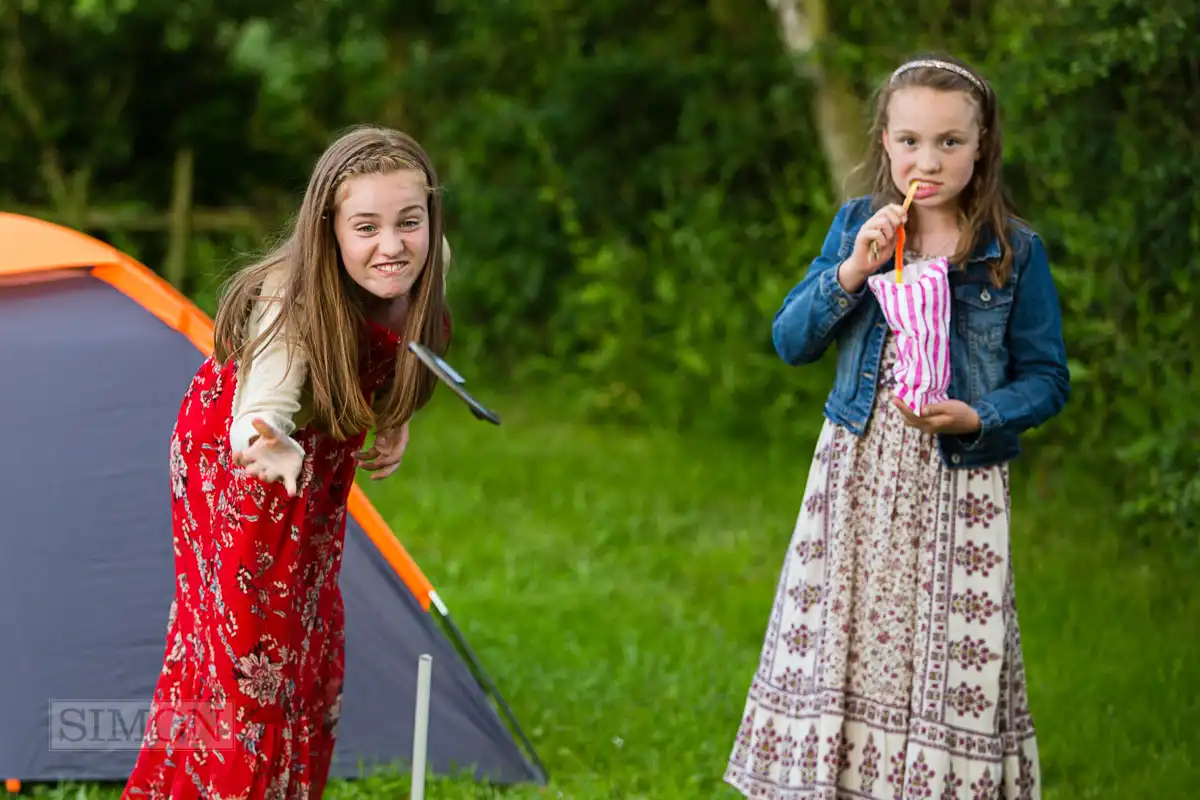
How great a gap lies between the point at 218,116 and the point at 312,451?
314 inches

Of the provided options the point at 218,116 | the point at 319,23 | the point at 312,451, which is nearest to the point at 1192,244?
the point at 312,451

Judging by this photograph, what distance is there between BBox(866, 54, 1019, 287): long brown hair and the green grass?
4.94 ft

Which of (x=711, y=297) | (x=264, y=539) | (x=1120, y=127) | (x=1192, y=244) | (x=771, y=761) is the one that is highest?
(x=711, y=297)

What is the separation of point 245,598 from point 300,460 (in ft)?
1.29

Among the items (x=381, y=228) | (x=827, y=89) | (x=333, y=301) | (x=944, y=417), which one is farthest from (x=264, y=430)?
(x=827, y=89)

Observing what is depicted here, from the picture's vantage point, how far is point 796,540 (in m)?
2.90

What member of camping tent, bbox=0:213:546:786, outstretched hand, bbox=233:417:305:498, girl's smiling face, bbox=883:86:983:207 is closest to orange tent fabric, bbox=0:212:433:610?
camping tent, bbox=0:213:546:786

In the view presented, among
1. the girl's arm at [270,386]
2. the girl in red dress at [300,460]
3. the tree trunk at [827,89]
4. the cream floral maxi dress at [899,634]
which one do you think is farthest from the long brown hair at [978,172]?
the tree trunk at [827,89]

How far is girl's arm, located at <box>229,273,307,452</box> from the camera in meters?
2.30

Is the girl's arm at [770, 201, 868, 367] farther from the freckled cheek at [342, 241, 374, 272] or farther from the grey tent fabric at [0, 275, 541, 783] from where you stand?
the grey tent fabric at [0, 275, 541, 783]

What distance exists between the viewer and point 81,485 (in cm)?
342

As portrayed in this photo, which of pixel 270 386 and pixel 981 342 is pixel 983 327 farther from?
pixel 270 386

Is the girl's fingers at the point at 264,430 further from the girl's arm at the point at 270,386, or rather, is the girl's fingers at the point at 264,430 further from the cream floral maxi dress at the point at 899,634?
the cream floral maxi dress at the point at 899,634

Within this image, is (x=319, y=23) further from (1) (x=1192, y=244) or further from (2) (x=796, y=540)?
(2) (x=796, y=540)
